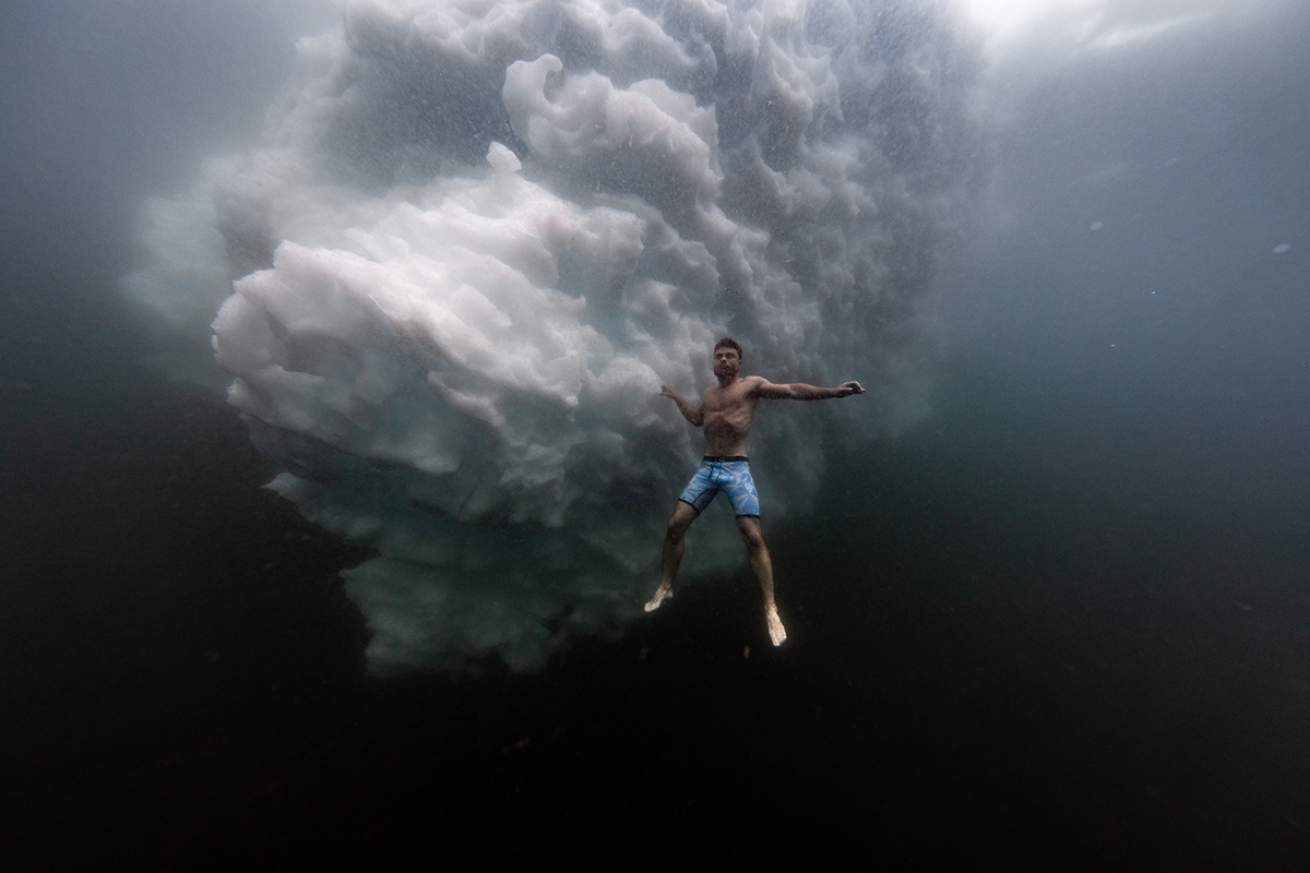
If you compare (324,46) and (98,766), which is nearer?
(98,766)

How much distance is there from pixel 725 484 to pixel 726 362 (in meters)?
1.30

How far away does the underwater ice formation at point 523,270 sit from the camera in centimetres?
415

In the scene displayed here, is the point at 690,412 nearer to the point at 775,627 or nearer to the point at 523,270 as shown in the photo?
the point at 775,627

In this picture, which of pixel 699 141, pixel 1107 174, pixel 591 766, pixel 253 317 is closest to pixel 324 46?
pixel 253 317

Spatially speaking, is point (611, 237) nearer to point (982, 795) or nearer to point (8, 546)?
point (982, 795)

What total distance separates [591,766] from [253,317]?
6.70m

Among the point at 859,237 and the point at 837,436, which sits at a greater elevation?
the point at 859,237

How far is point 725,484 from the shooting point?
4.09m

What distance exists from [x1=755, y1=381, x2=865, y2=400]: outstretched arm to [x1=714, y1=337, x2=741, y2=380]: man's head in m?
0.36

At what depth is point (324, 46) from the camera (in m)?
6.37

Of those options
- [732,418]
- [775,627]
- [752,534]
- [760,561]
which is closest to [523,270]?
[732,418]

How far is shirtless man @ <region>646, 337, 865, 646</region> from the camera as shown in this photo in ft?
12.7

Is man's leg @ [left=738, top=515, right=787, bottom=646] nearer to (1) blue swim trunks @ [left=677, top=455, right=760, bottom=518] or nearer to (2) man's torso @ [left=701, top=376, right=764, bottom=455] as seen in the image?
(1) blue swim trunks @ [left=677, top=455, right=760, bottom=518]

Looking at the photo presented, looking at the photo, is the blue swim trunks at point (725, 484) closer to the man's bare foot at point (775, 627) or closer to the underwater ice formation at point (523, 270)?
the man's bare foot at point (775, 627)
